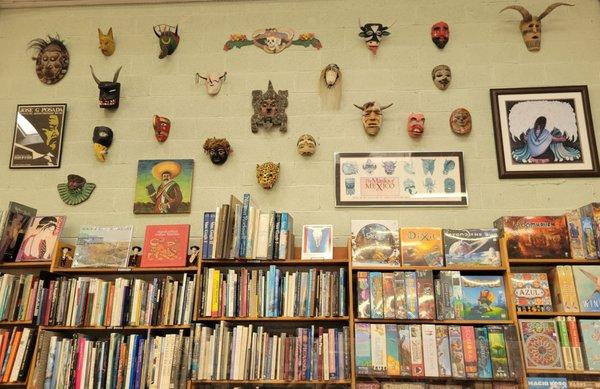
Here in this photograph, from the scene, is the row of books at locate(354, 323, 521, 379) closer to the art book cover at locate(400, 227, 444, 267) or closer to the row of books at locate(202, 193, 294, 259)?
the art book cover at locate(400, 227, 444, 267)

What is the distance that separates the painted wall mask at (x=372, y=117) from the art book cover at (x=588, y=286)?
150cm

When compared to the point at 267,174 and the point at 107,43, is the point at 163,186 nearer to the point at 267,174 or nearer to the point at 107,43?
the point at 267,174

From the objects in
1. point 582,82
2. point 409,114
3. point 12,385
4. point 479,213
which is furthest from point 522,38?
point 12,385

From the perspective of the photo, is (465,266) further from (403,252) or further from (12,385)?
(12,385)

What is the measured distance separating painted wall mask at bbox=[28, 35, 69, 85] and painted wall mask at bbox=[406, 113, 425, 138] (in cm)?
262

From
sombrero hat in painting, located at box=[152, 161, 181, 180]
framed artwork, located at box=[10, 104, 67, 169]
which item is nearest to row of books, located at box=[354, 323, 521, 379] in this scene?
sombrero hat in painting, located at box=[152, 161, 181, 180]

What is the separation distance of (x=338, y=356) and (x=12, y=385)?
1.92m

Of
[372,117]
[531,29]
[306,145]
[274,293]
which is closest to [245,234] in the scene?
[274,293]

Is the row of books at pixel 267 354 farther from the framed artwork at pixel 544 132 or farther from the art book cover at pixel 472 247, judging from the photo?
the framed artwork at pixel 544 132

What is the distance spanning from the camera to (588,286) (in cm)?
295

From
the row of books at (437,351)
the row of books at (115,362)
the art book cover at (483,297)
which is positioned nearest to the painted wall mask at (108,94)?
the row of books at (115,362)

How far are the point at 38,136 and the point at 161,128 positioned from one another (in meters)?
0.94

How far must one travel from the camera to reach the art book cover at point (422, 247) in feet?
10.0

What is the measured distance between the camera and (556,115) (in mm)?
3600
